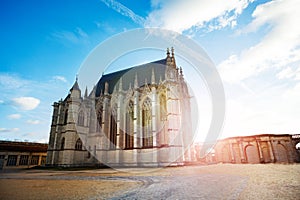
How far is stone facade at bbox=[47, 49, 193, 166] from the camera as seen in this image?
949 inches

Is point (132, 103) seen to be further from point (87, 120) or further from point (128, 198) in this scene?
point (128, 198)

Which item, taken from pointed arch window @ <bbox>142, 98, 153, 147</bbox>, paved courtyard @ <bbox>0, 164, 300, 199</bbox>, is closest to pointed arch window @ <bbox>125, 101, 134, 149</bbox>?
pointed arch window @ <bbox>142, 98, 153, 147</bbox>

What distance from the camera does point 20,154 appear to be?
119 feet

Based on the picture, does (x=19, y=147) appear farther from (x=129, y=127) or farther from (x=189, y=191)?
(x=189, y=191)

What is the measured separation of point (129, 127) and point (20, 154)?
2659 centimetres

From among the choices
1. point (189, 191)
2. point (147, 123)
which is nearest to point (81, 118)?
A: point (147, 123)

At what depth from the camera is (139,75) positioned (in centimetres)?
3309

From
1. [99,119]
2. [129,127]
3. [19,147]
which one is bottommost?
[19,147]

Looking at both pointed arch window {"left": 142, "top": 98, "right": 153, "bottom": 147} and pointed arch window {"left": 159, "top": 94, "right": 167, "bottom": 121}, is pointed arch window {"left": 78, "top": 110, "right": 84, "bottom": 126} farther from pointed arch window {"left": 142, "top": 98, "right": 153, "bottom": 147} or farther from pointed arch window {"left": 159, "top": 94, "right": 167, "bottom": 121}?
pointed arch window {"left": 159, "top": 94, "right": 167, "bottom": 121}

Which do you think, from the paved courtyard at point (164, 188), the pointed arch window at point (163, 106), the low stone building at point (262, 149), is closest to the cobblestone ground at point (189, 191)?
the paved courtyard at point (164, 188)

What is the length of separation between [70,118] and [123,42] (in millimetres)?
17610

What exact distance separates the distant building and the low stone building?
145 feet

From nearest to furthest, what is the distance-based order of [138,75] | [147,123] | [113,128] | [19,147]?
[147,123], [113,128], [138,75], [19,147]

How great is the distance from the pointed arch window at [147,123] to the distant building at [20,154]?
1139 inches
